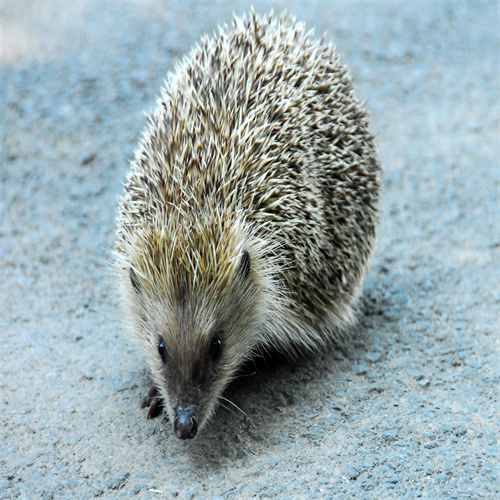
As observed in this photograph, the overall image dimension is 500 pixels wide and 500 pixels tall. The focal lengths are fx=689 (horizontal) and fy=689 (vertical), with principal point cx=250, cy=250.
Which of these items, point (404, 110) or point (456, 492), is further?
point (404, 110)

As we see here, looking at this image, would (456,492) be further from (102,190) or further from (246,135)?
(102,190)

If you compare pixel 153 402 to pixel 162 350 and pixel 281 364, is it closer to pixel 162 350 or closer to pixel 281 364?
pixel 162 350

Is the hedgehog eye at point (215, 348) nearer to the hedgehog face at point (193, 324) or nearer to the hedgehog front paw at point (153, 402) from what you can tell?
the hedgehog face at point (193, 324)

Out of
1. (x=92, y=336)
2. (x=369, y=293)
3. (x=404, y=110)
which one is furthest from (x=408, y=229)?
(x=92, y=336)

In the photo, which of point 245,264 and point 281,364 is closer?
point 245,264

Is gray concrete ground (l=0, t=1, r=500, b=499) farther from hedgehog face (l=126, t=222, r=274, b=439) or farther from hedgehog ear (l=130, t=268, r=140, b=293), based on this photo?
hedgehog ear (l=130, t=268, r=140, b=293)

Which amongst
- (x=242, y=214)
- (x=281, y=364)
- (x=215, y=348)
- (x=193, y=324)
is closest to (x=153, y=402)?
(x=215, y=348)

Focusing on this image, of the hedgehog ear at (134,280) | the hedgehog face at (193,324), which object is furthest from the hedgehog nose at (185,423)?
the hedgehog ear at (134,280)
